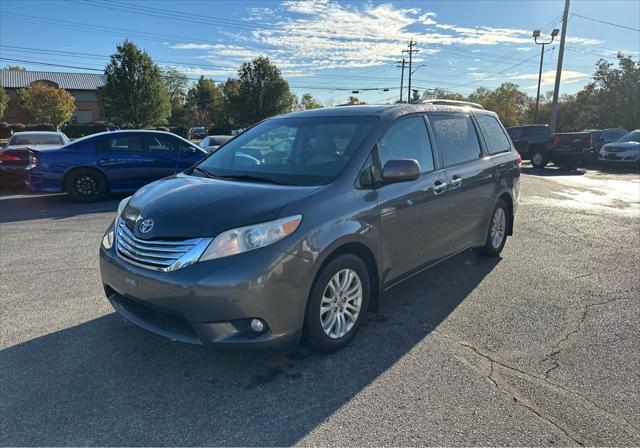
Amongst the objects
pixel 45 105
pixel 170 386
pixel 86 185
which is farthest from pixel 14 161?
pixel 45 105

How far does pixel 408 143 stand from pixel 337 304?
1.65 meters

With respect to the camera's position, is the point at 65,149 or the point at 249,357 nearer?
the point at 249,357

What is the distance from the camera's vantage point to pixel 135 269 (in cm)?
304

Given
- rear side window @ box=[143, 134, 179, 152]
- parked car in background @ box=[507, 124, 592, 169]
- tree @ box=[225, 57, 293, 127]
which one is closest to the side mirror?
rear side window @ box=[143, 134, 179, 152]

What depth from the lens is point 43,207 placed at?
943 centimetres

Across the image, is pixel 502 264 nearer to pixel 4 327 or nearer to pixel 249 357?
pixel 249 357

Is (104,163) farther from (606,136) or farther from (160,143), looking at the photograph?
(606,136)

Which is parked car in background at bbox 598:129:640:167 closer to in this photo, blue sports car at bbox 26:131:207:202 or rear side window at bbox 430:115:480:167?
rear side window at bbox 430:115:480:167

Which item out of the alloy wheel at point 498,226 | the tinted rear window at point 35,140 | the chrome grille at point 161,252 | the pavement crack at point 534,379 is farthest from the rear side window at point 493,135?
the tinted rear window at point 35,140

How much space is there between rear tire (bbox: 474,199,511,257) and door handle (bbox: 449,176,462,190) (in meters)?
1.15

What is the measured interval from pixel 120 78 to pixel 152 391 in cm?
4215

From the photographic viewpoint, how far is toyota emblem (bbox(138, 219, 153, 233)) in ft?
10.0

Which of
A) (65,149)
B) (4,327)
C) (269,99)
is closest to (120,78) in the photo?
(269,99)

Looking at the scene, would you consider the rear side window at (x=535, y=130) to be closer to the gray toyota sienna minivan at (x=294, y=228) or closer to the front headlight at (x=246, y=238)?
the gray toyota sienna minivan at (x=294, y=228)
